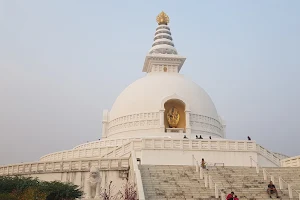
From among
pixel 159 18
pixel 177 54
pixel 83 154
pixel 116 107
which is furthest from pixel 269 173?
pixel 159 18

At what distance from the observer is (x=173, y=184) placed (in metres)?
16.1

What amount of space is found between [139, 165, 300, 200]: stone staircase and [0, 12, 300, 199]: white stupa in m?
0.93

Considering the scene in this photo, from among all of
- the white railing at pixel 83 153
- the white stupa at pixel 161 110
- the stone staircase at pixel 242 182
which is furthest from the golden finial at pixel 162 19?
the stone staircase at pixel 242 182

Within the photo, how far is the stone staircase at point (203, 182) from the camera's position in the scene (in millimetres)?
15016

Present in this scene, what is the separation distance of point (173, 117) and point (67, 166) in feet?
47.3

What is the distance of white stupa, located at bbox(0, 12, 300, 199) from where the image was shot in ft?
68.6

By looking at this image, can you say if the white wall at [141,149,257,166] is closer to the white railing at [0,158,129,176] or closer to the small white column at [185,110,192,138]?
the white railing at [0,158,129,176]

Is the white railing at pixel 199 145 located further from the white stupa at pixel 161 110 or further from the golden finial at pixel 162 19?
the golden finial at pixel 162 19

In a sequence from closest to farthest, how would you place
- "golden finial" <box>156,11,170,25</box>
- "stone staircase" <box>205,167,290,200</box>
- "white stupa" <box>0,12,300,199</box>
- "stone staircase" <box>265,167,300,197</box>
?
"stone staircase" <box>205,167,290,200</box> → "stone staircase" <box>265,167,300,197</box> → "white stupa" <box>0,12,300,199</box> → "golden finial" <box>156,11,170,25</box>

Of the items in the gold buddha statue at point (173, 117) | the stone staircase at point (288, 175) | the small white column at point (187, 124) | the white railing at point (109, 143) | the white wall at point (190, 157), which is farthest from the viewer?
the gold buddha statue at point (173, 117)

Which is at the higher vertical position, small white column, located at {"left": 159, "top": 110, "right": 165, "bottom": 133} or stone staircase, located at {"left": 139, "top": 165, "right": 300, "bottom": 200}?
small white column, located at {"left": 159, "top": 110, "right": 165, "bottom": 133}

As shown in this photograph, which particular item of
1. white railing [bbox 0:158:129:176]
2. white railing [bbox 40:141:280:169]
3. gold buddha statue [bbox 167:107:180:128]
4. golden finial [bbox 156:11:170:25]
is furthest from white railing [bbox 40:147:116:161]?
golden finial [bbox 156:11:170:25]

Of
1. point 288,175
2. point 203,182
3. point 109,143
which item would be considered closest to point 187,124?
point 109,143

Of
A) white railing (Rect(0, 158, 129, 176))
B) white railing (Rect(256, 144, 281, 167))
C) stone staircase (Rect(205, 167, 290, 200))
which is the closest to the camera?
stone staircase (Rect(205, 167, 290, 200))
